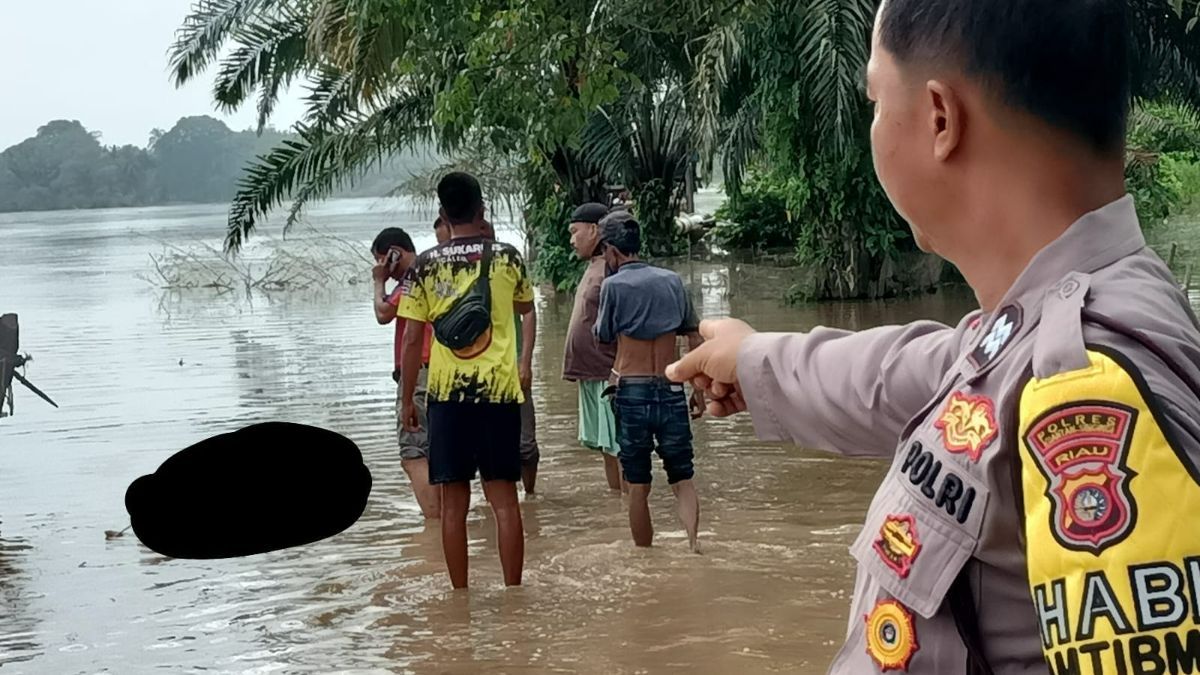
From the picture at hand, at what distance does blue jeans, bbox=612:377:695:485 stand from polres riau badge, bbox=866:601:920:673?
588cm

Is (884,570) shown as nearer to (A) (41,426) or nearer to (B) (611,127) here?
(A) (41,426)

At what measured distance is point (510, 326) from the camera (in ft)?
21.7

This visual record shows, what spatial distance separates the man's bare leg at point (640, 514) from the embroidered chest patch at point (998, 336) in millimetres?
6058

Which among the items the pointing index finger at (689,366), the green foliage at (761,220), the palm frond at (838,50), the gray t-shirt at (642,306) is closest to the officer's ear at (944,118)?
the pointing index finger at (689,366)

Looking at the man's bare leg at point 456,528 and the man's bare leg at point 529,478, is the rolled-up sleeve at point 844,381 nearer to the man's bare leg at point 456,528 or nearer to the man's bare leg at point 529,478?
the man's bare leg at point 456,528

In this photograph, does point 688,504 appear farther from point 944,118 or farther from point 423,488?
point 944,118

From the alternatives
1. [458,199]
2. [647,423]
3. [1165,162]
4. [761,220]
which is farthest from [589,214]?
[1165,162]

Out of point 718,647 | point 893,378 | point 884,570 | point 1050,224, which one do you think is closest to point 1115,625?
point 884,570

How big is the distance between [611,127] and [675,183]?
9.25 ft

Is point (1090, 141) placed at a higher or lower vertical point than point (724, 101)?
lower

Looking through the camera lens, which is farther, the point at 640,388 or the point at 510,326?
the point at 640,388

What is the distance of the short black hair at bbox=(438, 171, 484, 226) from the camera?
21.4 feet

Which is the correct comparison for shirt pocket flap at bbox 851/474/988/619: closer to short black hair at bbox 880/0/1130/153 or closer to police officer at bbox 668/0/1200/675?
police officer at bbox 668/0/1200/675

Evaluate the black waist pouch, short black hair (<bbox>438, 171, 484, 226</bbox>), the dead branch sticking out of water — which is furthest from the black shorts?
the dead branch sticking out of water
